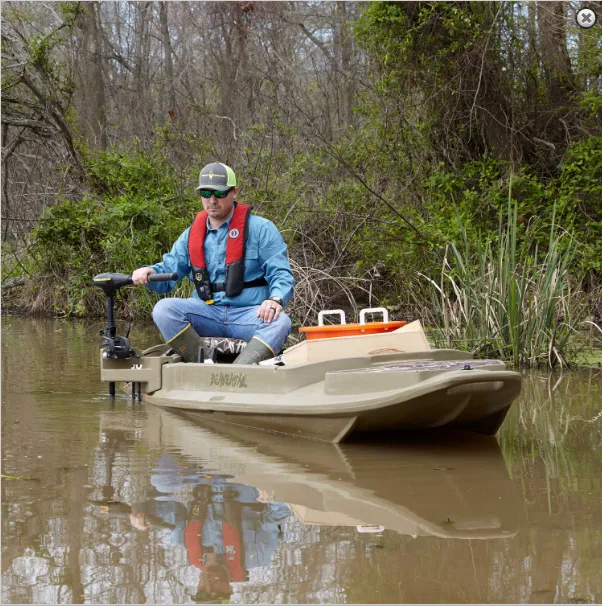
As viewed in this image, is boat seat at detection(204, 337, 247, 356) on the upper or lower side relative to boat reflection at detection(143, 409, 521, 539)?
upper

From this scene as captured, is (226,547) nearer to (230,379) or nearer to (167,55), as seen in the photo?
(230,379)

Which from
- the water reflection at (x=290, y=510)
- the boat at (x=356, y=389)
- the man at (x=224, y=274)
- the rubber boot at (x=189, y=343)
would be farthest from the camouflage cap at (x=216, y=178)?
the water reflection at (x=290, y=510)

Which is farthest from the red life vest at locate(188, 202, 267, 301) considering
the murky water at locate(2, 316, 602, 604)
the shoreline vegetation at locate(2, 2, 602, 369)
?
the shoreline vegetation at locate(2, 2, 602, 369)

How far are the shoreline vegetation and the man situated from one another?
2280 millimetres

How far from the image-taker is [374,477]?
4.98 metres

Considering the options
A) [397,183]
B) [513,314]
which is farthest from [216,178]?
[397,183]

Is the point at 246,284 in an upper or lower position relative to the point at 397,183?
lower

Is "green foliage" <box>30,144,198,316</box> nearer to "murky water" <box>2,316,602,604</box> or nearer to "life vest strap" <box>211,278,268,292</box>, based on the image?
"life vest strap" <box>211,278,268,292</box>

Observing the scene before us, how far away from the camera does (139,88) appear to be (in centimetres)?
2116

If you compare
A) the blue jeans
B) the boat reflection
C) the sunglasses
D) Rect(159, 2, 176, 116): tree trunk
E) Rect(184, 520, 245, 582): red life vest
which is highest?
Rect(159, 2, 176, 116): tree trunk

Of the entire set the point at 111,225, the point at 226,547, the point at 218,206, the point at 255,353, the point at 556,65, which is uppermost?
the point at 556,65

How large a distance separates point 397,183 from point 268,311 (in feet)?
23.6

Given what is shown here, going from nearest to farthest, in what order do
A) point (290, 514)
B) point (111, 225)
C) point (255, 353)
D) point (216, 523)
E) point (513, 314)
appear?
1. point (216, 523)
2. point (290, 514)
3. point (255, 353)
4. point (513, 314)
5. point (111, 225)

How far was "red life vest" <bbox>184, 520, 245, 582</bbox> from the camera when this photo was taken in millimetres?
3502
